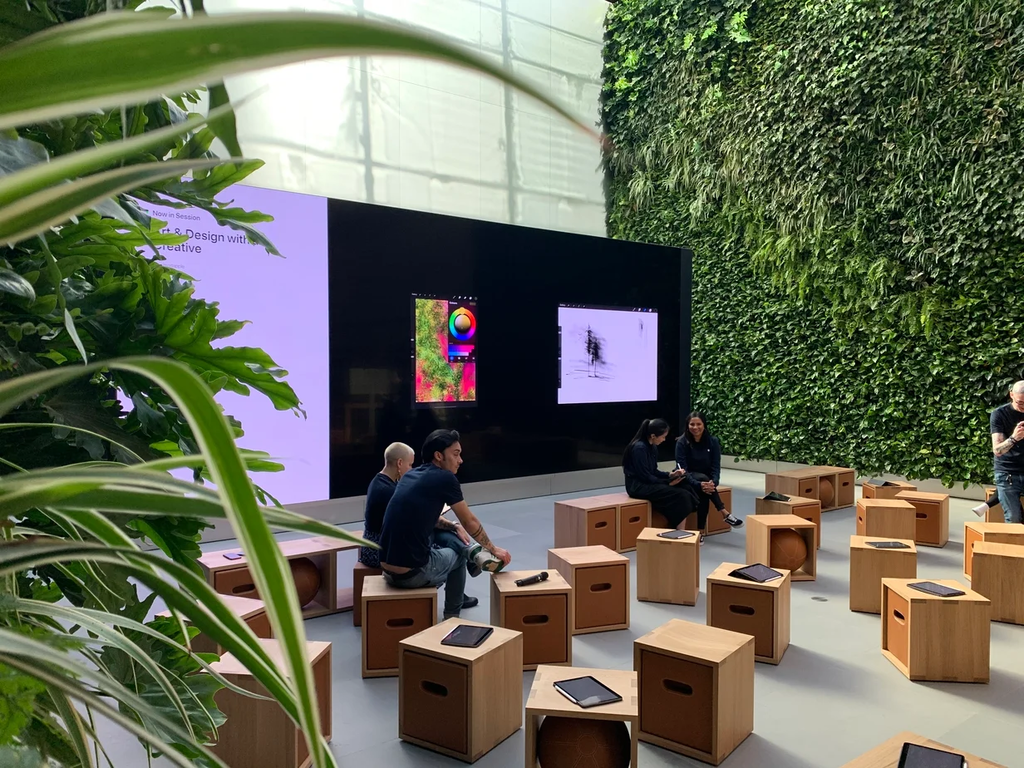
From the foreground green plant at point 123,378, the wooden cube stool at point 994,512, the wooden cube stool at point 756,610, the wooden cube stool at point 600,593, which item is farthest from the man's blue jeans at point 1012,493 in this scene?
the foreground green plant at point 123,378

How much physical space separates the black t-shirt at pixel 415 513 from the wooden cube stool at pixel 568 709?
1257 millimetres

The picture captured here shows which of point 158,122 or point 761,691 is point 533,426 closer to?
point 761,691

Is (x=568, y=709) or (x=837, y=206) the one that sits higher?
→ (x=837, y=206)

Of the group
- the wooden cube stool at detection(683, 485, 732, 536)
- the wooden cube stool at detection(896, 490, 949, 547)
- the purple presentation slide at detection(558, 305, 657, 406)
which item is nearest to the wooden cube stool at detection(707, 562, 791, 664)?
the wooden cube stool at detection(683, 485, 732, 536)

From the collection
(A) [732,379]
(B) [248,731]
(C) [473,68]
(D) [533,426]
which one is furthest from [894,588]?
(A) [732,379]

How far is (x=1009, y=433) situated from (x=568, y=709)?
5.41 m

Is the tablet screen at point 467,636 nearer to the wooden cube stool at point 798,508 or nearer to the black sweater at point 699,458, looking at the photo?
the wooden cube stool at point 798,508

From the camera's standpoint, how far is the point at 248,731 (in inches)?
104

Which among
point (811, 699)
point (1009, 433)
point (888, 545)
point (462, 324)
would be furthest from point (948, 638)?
point (462, 324)

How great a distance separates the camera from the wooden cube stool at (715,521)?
6.88m

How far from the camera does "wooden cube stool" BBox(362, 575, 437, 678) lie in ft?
12.2

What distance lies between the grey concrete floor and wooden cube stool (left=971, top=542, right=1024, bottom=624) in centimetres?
10

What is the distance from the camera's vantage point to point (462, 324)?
793cm

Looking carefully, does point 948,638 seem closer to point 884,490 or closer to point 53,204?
point 884,490
